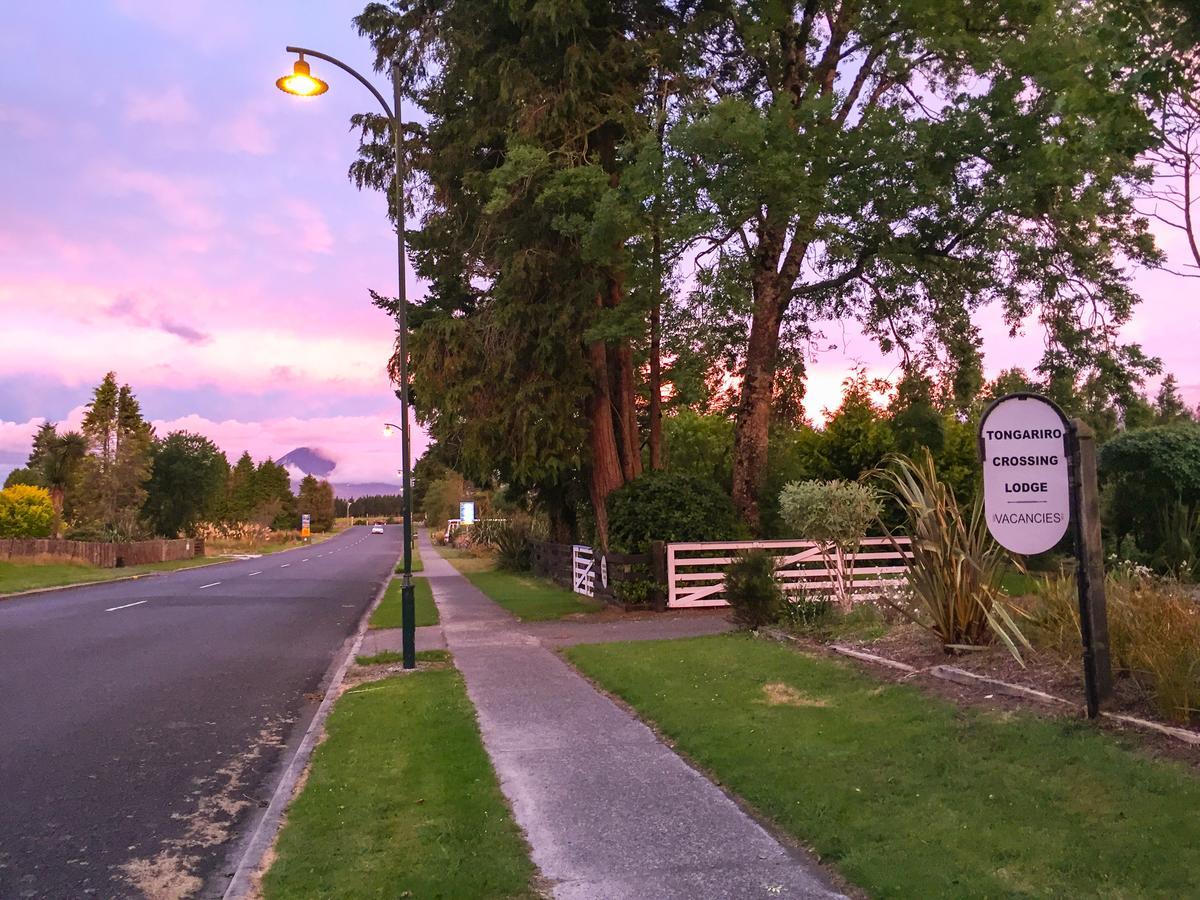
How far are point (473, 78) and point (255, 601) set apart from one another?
1378cm

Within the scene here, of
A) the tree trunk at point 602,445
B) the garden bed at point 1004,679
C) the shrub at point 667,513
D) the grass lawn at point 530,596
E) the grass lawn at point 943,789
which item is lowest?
the grass lawn at point 530,596

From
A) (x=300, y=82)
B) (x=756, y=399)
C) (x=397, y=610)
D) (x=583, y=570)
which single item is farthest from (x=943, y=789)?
(x=583, y=570)

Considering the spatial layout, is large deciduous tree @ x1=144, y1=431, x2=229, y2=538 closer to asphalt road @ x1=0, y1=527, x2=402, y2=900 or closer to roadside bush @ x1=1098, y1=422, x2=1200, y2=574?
asphalt road @ x1=0, y1=527, x2=402, y2=900

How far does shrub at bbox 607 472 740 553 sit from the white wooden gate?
251cm

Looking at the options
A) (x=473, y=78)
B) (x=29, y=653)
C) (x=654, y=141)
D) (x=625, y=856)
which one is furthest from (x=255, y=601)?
(x=625, y=856)

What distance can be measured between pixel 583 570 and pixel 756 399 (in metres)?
5.96

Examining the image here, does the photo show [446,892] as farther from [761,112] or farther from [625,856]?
[761,112]

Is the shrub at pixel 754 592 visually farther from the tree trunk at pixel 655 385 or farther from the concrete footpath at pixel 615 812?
the tree trunk at pixel 655 385

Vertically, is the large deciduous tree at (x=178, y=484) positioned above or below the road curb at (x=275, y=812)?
above

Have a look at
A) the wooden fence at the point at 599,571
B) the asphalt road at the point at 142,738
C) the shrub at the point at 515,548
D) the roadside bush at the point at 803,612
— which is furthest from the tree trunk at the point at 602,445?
the shrub at the point at 515,548

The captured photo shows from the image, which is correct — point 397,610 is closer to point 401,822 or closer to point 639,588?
point 639,588

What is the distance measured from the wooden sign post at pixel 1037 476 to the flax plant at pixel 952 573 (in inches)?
59.9

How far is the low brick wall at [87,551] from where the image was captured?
4082 centimetres

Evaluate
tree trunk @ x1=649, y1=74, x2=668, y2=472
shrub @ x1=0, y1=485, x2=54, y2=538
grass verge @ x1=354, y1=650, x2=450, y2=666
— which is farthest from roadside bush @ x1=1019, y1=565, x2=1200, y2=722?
shrub @ x1=0, y1=485, x2=54, y2=538
